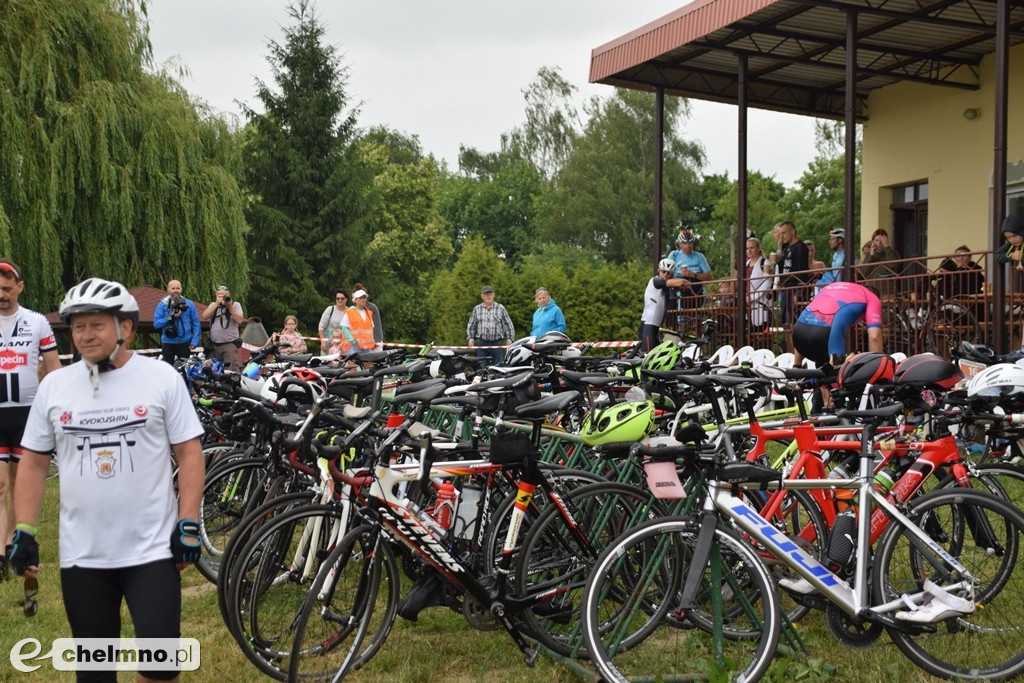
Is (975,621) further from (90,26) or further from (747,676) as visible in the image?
(90,26)

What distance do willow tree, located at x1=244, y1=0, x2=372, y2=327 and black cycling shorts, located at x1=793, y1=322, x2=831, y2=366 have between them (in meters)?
30.0

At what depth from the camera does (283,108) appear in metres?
40.8

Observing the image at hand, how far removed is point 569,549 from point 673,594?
70cm

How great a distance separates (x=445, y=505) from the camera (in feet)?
16.0

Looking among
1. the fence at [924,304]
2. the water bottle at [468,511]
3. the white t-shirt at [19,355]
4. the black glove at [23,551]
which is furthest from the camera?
the fence at [924,304]

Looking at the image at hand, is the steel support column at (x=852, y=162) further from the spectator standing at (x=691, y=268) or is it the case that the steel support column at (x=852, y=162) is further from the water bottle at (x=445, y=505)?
the water bottle at (x=445, y=505)

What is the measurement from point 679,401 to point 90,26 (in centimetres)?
1764

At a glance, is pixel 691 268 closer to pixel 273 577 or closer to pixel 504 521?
pixel 504 521

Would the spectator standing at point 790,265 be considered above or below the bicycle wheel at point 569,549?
above

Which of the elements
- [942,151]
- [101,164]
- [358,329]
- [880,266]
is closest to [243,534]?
[358,329]

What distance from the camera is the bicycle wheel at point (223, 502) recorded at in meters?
6.03

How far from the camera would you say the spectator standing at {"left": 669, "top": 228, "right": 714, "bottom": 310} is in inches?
608

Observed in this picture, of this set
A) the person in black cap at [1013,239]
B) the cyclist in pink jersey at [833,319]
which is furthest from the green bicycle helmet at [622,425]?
the person in black cap at [1013,239]

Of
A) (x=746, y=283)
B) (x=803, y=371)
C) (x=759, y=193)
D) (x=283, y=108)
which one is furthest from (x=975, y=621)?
(x=759, y=193)
